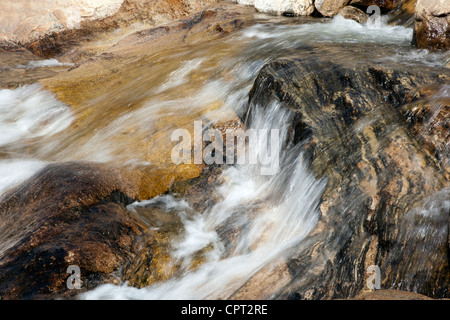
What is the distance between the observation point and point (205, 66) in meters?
6.79

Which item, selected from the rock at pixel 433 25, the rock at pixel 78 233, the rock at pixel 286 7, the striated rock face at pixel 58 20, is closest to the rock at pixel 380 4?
the rock at pixel 286 7

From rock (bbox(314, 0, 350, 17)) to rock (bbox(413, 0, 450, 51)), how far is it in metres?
2.95

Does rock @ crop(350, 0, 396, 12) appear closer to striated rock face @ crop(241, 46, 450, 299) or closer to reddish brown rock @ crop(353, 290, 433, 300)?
striated rock face @ crop(241, 46, 450, 299)

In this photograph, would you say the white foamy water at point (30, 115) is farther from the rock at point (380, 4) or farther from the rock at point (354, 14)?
the rock at point (380, 4)

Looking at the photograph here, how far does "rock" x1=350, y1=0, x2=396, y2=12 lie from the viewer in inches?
312

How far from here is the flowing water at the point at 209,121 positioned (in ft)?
12.0

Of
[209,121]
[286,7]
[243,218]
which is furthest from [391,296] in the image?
[286,7]

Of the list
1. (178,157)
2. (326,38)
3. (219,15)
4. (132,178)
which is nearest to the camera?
(132,178)

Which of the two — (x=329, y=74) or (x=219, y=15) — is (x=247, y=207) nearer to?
(x=329, y=74)

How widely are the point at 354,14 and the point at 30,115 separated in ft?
21.0

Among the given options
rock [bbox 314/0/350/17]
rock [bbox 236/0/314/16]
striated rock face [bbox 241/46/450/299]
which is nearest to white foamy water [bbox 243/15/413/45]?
rock [bbox 314/0/350/17]

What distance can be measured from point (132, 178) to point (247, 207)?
1.40 m

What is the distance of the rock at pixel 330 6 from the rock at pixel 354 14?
154mm
